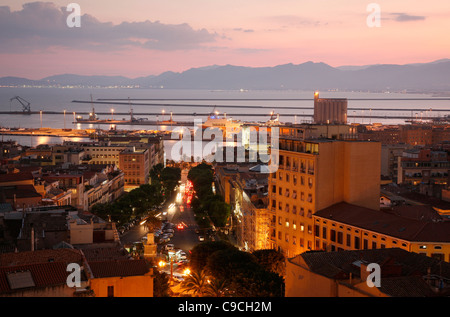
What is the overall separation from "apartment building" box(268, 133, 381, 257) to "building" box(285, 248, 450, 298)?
22.1ft

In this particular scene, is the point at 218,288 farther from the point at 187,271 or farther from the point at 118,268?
Answer: the point at 187,271

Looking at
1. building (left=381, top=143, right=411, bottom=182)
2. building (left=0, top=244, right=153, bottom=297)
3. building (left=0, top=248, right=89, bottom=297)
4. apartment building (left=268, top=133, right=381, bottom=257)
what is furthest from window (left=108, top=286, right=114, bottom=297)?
building (left=381, top=143, right=411, bottom=182)

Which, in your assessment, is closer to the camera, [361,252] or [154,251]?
[361,252]

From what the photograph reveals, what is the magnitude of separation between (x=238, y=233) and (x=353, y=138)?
7.01 metres

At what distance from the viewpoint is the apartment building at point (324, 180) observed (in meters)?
18.6

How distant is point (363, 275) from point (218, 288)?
421 cm

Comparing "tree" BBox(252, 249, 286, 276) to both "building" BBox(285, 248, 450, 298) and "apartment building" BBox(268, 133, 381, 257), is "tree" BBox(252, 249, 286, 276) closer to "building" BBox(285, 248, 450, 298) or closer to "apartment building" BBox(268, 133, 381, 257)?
"apartment building" BBox(268, 133, 381, 257)

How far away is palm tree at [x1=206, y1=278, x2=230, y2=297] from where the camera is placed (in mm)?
12867

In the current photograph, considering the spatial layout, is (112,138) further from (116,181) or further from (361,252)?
(361,252)

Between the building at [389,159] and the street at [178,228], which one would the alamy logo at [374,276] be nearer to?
the street at [178,228]

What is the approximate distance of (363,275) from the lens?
945 centimetres

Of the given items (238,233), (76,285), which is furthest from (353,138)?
(76,285)

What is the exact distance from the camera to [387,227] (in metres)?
15.8

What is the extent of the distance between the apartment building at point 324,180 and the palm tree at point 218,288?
5677 mm
